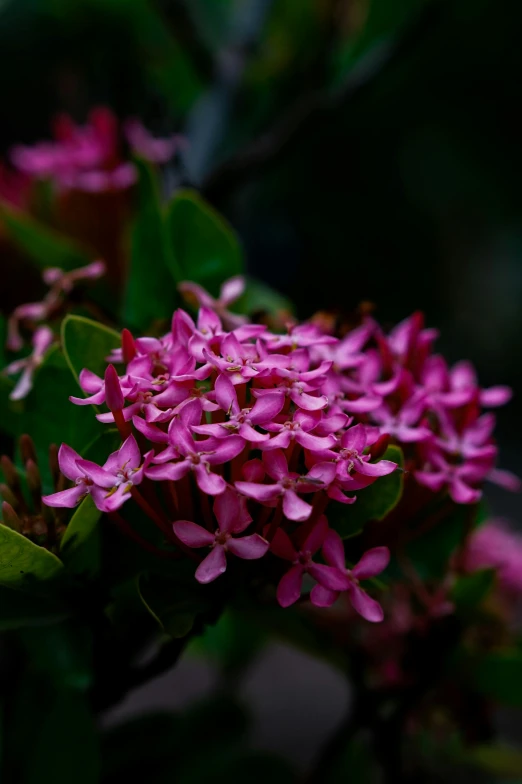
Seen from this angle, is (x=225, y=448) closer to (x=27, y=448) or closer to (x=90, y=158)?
(x=27, y=448)

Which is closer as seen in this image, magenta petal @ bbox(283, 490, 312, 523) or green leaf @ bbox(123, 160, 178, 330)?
magenta petal @ bbox(283, 490, 312, 523)

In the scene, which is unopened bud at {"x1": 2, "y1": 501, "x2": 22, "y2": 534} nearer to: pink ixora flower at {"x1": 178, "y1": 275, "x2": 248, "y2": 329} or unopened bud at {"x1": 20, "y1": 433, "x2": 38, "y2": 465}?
unopened bud at {"x1": 20, "y1": 433, "x2": 38, "y2": 465}

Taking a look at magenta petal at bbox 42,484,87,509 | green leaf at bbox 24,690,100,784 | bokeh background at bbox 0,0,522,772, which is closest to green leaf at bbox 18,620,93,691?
green leaf at bbox 24,690,100,784

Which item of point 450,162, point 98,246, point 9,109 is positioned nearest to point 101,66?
point 98,246

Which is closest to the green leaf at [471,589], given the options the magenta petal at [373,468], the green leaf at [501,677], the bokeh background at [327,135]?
the green leaf at [501,677]

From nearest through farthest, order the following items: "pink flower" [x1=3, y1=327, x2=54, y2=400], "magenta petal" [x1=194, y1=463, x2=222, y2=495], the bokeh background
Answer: "magenta petal" [x1=194, y1=463, x2=222, y2=495]
"pink flower" [x1=3, y1=327, x2=54, y2=400]
the bokeh background

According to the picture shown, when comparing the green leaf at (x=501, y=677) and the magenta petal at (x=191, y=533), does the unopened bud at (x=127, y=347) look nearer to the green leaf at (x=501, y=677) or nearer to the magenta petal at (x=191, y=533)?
the magenta petal at (x=191, y=533)

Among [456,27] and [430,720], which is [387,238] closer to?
[456,27]
